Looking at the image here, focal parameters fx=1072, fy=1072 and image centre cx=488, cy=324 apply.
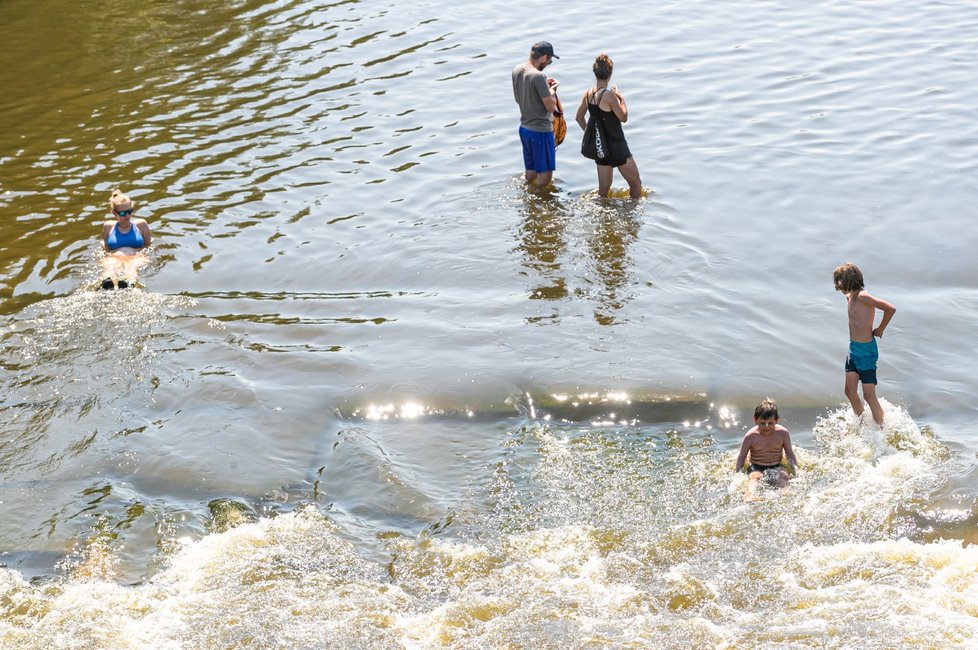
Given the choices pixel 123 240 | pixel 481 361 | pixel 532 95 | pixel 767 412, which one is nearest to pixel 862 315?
pixel 767 412

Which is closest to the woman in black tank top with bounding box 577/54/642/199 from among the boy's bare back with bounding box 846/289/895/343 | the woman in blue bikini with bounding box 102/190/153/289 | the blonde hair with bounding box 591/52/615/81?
the blonde hair with bounding box 591/52/615/81

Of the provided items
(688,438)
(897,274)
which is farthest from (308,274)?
(897,274)

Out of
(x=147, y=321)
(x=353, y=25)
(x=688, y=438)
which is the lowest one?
(x=688, y=438)

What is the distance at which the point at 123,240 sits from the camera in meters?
13.7

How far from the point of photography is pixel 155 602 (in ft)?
26.1

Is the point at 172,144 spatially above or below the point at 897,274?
above

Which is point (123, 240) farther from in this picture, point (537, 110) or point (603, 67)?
point (603, 67)

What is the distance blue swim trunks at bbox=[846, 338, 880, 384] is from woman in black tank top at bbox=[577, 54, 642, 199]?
5.50 meters

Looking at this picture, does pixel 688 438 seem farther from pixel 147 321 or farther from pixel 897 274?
pixel 147 321

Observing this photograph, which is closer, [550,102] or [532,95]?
[550,102]

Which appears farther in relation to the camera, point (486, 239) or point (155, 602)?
point (486, 239)

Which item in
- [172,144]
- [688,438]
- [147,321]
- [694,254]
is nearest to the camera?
[688,438]

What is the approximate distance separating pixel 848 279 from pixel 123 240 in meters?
8.98

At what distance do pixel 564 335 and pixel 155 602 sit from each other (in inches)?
206
